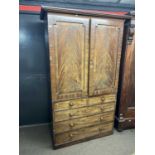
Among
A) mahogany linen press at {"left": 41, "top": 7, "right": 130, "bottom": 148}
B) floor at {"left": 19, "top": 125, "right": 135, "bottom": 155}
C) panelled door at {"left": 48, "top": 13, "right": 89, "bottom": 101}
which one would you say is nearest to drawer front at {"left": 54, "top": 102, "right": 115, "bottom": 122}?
mahogany linen press at {"left": 41, "top": 7, "right": 130, "bottom": 148}

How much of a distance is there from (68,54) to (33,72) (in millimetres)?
865

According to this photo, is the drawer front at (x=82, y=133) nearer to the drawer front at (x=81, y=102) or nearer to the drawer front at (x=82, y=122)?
the drawer front at (x=82, y=122)

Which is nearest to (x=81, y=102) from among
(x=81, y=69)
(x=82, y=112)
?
(x=82, y=112)

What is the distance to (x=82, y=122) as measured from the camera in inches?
81.4

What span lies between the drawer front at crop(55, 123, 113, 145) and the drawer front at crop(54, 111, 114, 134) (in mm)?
69

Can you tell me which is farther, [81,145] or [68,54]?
[81,145]

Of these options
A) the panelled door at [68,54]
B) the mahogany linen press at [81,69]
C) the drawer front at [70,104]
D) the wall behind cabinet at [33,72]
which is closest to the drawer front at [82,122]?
the mahogany linen press at [81,69]

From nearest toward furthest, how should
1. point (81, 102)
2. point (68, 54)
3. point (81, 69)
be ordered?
point (68, 54), point (81, 69), point (81, 102)

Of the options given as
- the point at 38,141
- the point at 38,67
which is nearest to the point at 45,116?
the point at 38,141

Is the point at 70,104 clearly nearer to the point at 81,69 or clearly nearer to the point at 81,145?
the point at 81,69

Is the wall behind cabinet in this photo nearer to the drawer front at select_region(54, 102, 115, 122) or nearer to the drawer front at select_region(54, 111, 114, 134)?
the drawer front at select_region(54, 102, 115, 122)
